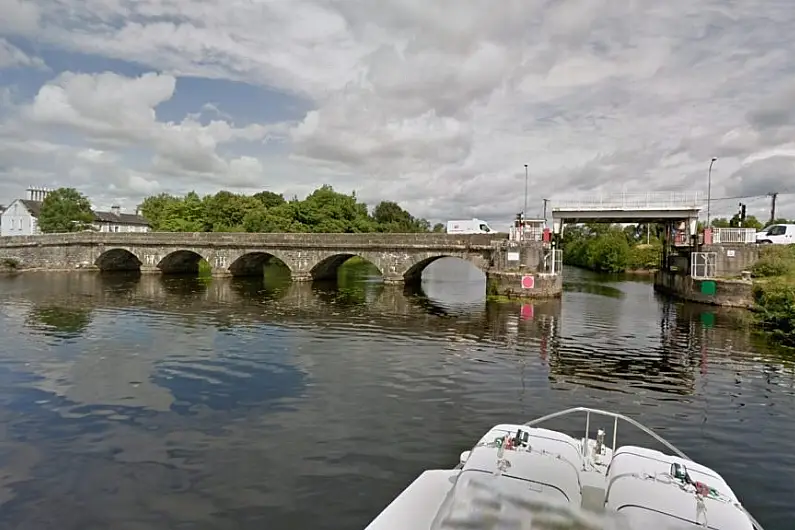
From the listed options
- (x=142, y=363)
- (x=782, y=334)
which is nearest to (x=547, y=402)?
(x=142, y=363)

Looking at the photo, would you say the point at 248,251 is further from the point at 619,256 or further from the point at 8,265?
the point at 619,256

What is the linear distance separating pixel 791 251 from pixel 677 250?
381 inches

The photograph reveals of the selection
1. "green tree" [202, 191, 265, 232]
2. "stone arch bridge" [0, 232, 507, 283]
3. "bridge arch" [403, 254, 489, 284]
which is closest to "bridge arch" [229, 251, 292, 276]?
"stone arch bridge" [0, 232, 507, 283]

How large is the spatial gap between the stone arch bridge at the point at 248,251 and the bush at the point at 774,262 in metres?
17.5

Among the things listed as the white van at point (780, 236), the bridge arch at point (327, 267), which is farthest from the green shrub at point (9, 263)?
the white van at point (780, 236)

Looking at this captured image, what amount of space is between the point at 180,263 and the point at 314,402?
56033mm

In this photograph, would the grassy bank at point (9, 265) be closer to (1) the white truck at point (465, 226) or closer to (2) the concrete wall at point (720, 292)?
(1) the white truck at point (465, 226)

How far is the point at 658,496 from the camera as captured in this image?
6441mm

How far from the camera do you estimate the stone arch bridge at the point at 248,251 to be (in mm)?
45906

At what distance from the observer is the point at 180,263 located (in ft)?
213

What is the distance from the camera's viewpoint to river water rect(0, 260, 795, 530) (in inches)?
380

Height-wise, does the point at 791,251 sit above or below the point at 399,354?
above

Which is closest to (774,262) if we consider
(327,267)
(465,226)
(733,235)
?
(733,235)

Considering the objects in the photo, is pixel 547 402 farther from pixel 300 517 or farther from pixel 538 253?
pixel 538 253
